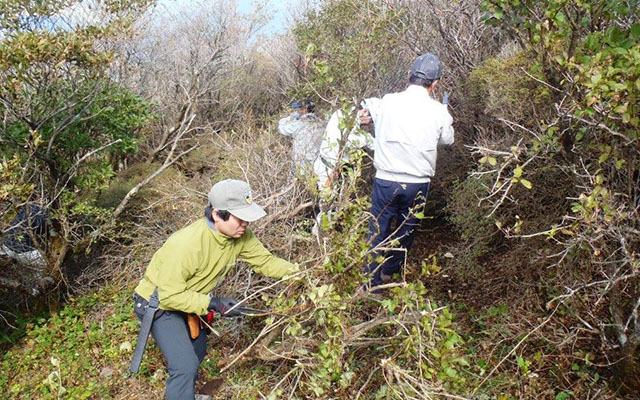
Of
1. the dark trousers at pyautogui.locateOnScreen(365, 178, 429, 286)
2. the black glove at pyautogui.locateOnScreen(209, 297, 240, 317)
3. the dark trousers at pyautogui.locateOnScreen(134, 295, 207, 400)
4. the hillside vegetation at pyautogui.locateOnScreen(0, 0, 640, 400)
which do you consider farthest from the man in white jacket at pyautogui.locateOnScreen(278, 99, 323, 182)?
the dark trousers at pyautogui.locateOnScreen(134, 295, 207, 400)

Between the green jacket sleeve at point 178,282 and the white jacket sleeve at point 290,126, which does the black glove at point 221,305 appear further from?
the white jacket sleeve at point 290,126

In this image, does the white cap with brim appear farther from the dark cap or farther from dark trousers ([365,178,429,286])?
the dark cap

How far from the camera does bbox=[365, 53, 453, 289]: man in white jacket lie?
355cm

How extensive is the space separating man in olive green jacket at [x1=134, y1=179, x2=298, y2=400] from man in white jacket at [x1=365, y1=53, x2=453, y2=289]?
1.07 metres

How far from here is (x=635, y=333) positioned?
2650mm

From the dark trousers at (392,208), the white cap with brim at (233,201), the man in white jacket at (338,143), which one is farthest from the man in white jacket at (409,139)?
the white cap with brim at (233,201)

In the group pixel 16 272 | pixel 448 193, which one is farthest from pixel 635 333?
pixel 16 272

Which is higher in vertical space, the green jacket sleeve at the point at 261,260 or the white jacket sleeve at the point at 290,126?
the green jacket sleeve at the point at 261,260

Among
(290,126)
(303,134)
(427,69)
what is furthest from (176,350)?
(290,126)

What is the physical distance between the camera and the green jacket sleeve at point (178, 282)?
2.80m

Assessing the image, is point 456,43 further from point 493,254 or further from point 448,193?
point 493,254

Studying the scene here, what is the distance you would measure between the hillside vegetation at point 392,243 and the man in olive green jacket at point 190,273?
11.0 inches

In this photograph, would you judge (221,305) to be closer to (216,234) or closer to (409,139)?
(216,234)

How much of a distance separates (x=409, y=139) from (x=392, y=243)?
3.15 ft
